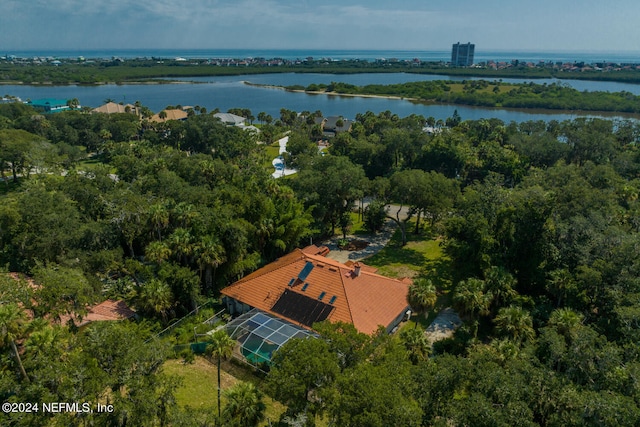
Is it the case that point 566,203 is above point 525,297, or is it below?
above

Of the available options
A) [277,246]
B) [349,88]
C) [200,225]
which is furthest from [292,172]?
[349,88]

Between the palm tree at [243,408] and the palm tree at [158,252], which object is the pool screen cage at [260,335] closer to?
the palm tree at [243,408]

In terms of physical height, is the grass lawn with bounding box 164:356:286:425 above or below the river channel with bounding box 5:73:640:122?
below

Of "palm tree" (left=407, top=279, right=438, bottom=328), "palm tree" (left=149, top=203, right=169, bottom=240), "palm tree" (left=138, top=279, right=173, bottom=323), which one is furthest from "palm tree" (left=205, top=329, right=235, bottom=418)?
"palm tree" (left=149, top=203, right=169, bottom=240)

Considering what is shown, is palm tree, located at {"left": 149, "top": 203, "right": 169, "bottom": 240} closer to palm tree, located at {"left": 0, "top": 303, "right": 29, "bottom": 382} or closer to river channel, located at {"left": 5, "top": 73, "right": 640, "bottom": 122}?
palm tree, located at {"left": 0, "top": 303, "right": 29, "bottom": 382}

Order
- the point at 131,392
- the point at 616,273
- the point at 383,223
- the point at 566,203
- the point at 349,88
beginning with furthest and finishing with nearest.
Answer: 1. the point at 349,88
2. the point at 383,223
3. the point at 566,203
4. the point at 616,273
5. the point at 131,392

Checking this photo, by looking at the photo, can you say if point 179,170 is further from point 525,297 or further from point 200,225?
point 525,297
